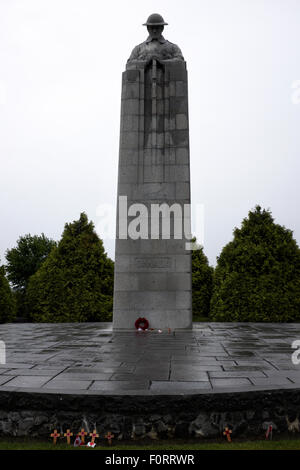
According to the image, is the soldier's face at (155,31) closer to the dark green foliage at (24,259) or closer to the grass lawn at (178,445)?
the grass lawn at (178,445)

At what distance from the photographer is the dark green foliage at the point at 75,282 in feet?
64.0

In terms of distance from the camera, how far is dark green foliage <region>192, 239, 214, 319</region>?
22.9 meters

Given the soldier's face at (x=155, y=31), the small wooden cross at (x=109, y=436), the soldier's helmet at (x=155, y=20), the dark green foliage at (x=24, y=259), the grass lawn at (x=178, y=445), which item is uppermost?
the soldier's helmet at (x=155, y=20)

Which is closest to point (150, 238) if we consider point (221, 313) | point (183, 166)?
point (183, 166)

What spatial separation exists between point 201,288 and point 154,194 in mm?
12856

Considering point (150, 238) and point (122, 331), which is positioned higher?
point (150, 238)

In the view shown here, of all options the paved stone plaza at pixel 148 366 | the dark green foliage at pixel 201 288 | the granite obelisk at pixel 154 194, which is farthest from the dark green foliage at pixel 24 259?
the paved stone plaza at pixel 148 366

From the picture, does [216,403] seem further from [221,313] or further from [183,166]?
[221,313]

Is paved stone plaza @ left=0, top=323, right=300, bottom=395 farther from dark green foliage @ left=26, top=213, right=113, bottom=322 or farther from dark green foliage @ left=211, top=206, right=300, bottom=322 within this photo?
dark green foliage @ left=26, top=213, right=113, bottom=322

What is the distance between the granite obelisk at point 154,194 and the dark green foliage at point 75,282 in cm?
874

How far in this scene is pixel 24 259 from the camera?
34812 millimetres
